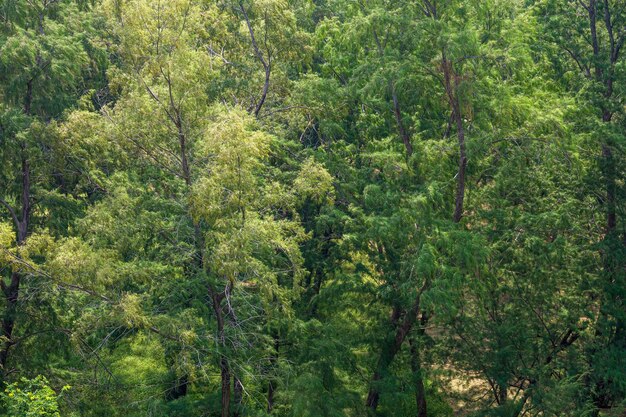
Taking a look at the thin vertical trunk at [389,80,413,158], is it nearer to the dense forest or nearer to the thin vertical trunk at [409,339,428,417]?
the dense forest

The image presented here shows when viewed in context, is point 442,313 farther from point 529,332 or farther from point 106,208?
point 106,208

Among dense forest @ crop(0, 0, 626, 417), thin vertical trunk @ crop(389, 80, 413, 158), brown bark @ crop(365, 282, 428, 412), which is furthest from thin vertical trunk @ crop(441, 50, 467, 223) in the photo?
brown bark @ crop(365, 282, 428, 412)

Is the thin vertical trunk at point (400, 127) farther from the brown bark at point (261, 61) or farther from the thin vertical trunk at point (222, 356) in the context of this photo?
the thin vertical trunk at point (222, 356)

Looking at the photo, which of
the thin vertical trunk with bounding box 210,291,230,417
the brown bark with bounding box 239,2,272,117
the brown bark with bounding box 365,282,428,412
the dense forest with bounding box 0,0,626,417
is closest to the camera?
the dense forest with bounding box 0,0,626,417

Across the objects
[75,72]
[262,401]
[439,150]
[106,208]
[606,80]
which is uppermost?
[606,80]

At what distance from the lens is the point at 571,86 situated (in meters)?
18.8

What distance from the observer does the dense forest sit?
14039mm

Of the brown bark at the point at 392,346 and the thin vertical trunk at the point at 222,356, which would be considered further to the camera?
the brown bark at the point at 392,346

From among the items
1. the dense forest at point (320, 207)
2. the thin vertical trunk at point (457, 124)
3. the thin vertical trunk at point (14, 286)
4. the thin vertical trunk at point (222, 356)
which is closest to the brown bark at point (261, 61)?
Result: the dense forest at point (320, 207)

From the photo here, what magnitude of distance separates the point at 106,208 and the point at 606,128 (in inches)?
396

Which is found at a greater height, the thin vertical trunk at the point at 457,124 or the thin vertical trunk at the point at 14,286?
the thin vertical trunk at the point at 457,124

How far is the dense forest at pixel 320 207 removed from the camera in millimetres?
14039

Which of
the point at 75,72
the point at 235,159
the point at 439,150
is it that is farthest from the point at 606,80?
the point at 75,72

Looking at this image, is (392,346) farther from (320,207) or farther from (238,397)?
(238,397)
